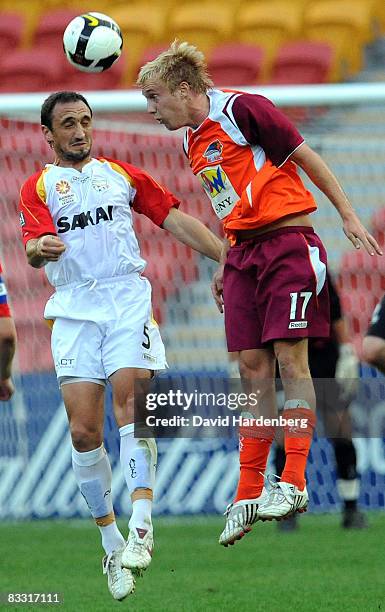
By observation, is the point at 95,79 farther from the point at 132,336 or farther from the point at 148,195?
the point at 132,336

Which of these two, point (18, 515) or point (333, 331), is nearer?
point (333, 331)

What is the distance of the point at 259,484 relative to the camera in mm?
5531

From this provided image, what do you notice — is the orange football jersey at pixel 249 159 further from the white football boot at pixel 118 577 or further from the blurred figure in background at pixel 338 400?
the blurred figure in background at pixel 338 400

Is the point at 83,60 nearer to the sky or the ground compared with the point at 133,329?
nearer to the sky

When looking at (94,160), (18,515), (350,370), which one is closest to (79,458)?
(94,160)

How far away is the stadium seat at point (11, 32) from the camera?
14.5m

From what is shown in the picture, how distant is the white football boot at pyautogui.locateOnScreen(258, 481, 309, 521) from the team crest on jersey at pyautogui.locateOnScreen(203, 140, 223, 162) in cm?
148

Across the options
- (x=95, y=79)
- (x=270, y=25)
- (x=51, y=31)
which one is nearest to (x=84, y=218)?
(x=95, y=79)

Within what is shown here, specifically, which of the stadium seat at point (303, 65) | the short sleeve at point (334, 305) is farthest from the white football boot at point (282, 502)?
the stadium seat at point (303, 65)

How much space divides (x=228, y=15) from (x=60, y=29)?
6.50 feet

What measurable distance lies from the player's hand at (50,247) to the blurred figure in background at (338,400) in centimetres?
303

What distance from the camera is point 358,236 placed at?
525 centimetres

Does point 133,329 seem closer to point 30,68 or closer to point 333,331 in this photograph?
point 333,331

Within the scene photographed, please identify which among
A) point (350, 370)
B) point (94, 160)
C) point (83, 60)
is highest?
point (83, 60)
